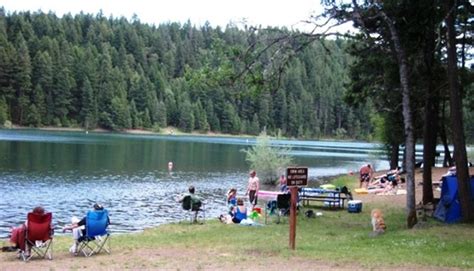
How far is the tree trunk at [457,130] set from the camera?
16031mm

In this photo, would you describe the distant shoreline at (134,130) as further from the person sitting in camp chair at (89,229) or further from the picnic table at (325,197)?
the person sitting in camp chair at (89,229)

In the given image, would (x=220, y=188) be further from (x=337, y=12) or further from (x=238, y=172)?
(x=337, y=12)

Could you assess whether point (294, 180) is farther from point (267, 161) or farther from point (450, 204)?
point (267, 161)

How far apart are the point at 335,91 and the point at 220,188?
535 feet

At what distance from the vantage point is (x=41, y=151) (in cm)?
6594

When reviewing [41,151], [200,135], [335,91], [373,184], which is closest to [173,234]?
[373,184]

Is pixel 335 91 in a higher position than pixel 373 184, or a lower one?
higher

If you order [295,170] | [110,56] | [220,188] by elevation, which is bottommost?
[220,188]

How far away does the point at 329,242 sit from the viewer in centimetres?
1445

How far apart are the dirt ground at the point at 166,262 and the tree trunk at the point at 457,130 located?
6.87 m

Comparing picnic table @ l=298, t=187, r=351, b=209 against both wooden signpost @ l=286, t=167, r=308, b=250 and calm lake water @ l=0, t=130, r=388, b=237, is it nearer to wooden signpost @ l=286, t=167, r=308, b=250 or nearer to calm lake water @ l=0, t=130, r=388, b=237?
calm lake water @ l=0, t=130, r=388, b=237

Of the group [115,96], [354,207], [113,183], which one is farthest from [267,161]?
[115,96]

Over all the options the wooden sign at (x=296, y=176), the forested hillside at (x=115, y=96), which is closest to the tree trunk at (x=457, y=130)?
the wooden sign at (x=296, y=176)

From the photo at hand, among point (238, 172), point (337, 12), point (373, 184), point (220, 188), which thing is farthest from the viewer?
point (238, 172)
